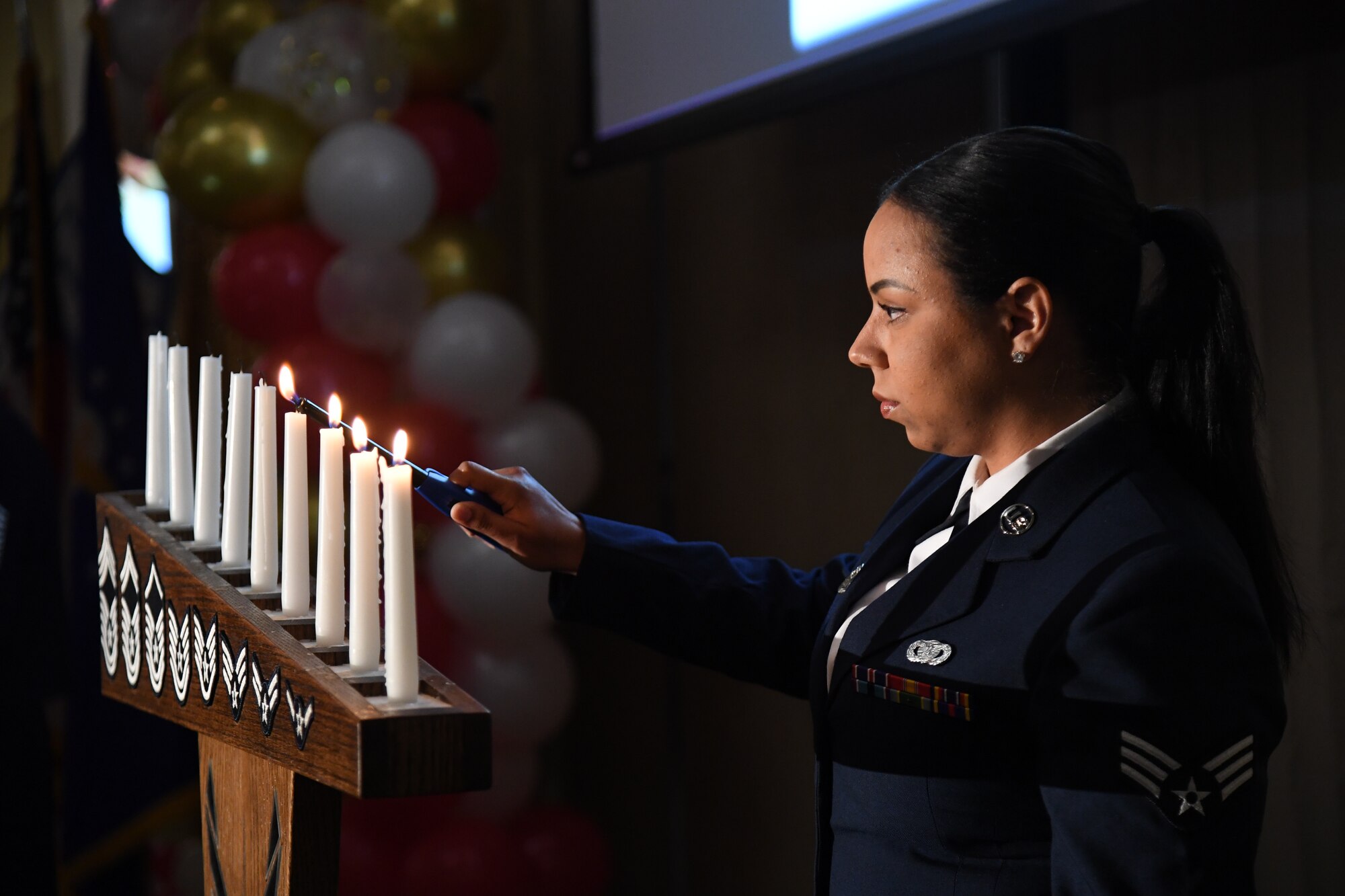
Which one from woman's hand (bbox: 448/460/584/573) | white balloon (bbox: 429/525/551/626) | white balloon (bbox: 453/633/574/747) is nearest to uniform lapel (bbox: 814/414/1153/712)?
woman's hand (bbox: 448/460/584/573)

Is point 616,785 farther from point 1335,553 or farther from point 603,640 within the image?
point 1335,553

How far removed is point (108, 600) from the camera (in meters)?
1.11

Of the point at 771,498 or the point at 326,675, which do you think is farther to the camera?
the point at 771,498

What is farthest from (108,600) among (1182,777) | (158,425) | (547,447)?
(547,447)

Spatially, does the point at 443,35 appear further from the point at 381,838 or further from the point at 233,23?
the point at 381,838

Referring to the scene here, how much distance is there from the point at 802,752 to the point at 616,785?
2.26ft

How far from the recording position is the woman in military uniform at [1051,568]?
826 millimetres

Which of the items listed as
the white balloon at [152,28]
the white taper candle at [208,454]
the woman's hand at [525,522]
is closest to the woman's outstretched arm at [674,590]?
the woman's hand at [525,522]

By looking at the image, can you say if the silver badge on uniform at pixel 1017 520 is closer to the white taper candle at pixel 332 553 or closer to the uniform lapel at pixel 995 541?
the uniform lapel at pixel 995 541

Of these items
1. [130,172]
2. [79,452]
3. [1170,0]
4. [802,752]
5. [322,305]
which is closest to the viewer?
[1170,0]

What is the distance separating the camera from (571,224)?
314 cm

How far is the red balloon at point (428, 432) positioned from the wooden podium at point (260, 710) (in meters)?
1.15

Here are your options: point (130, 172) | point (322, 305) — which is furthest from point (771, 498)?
point (130, 172)

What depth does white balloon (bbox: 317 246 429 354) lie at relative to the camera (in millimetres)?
2211
